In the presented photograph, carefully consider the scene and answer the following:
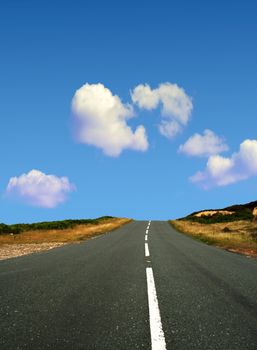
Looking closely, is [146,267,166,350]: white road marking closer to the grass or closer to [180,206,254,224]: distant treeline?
the grass

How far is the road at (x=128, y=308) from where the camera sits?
4.75 m

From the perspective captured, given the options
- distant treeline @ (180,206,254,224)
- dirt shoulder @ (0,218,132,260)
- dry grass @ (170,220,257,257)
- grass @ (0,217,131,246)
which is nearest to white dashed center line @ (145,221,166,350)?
dry grass @ (170,220,257,257)

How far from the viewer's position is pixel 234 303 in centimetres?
689

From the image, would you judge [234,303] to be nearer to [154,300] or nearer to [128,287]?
[154,300]

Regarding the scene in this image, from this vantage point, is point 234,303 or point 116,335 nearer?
point 116,335

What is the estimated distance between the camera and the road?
15.6 ft

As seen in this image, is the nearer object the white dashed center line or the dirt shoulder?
the white dashed center line

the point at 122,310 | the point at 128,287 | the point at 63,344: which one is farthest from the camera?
the point at 128,287

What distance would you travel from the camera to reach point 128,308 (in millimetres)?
6469

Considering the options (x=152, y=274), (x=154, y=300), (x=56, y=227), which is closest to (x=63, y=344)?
(x=154, y=300)

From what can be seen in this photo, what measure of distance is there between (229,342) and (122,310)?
2087mm

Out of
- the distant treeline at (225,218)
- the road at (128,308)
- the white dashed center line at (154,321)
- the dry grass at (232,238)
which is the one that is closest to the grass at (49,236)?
the dry grass at (232,238)

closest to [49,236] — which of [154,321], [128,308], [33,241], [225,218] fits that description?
[33,241]

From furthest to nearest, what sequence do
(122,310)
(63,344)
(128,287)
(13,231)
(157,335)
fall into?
(13,231), (128,287), (122,310), (157,335), (63,344)
